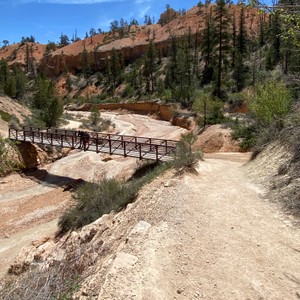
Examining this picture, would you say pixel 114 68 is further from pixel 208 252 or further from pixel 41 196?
pixel 208 252

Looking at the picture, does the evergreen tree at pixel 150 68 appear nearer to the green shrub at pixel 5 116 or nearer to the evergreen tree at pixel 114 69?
the evergreen tree at pixel 114 69

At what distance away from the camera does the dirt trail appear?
5.95 m

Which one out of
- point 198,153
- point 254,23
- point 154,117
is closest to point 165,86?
point 154,117

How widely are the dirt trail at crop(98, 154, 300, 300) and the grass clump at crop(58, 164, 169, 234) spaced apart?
2.29m

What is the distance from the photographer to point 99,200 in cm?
1420

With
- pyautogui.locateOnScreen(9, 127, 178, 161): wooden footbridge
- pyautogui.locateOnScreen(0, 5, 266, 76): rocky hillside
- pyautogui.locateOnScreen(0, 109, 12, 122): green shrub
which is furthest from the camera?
pyautogui.locateOnScreen(0, 5, 266, 76): rocky hillside

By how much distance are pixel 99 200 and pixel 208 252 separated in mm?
7754

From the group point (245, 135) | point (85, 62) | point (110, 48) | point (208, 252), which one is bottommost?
point (208, 252)

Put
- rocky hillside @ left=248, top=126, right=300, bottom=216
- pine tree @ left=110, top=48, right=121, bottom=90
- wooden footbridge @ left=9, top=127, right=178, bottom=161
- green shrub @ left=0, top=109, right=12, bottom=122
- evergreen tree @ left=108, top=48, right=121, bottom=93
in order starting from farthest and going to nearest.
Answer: evergreen tree @ left=108, top=48, right=121, bottom=93 < pine tree @ left=110, top=48, right=121, bottom=90 < green shrub @ left=0, top=109, right=12, bottom=122 < wooden footbridge @ left=9, top=127, right=178, bottom=161 < rocky hillside @ left=248, top=126, right=300, bottom=216

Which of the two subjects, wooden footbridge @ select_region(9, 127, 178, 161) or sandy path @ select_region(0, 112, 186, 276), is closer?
sandy path @ select_region(0, 112, 186, 276)

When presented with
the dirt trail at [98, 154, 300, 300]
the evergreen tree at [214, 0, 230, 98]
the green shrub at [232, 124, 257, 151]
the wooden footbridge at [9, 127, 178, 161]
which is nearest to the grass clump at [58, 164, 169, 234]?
the dirt trail at [98, 154, 300, 300]

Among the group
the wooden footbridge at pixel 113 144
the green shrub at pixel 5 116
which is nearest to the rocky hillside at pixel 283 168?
the wooden footbridge at pixel 113 144

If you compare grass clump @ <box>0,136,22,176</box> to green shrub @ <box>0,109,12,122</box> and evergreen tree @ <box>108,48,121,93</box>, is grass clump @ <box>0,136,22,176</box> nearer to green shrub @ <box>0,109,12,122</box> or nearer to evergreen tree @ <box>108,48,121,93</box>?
green shrub @ <box>0,109,12,122</box>

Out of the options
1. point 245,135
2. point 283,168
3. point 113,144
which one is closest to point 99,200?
point 283,168
